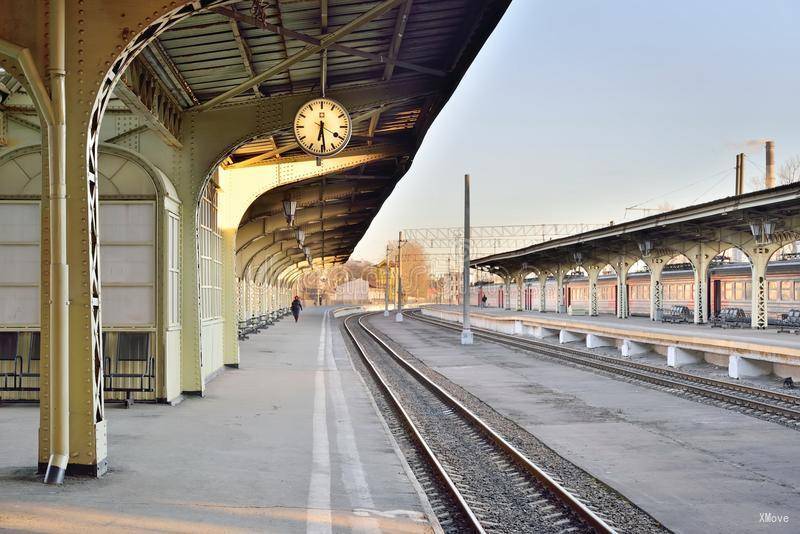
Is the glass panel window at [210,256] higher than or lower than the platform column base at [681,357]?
higher

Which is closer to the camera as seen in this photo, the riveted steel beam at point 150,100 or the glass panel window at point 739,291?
the riveted steel beam at point 150,100

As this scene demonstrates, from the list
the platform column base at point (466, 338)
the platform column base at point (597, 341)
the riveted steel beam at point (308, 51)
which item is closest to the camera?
the riveted steel beam at point (308, 51)

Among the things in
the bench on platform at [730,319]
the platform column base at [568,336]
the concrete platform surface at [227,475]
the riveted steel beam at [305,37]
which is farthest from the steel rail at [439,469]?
the bench on platform at [730,319]

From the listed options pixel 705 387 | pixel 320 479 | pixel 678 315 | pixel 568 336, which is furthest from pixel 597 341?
pixel 320 479

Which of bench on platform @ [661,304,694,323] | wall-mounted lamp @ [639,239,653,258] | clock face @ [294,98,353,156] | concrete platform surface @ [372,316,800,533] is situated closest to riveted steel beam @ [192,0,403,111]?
clock face @ [294,98,353,156]

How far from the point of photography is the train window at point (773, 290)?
29.7m

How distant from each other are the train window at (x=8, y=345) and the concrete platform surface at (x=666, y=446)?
7042 millimetres

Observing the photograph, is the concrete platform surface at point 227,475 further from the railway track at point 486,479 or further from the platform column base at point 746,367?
the platform column base at point 746,367

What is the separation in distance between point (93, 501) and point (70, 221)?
2.27 meters

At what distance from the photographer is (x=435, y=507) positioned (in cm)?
702

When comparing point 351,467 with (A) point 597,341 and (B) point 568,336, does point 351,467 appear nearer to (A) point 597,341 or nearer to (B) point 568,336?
(A) point 597,341

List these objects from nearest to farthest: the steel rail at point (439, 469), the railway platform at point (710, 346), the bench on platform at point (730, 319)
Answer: the steel rail at point (439, 469), the railway platform at point (710, 346), the bench on platform at point (730, 319)

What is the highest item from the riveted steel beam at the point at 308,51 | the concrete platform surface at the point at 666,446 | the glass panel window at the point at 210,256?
the riveted steel beam at the point at 308,51

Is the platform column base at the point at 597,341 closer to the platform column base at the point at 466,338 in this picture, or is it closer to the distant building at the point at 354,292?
the platform column base at the point at 466,338
